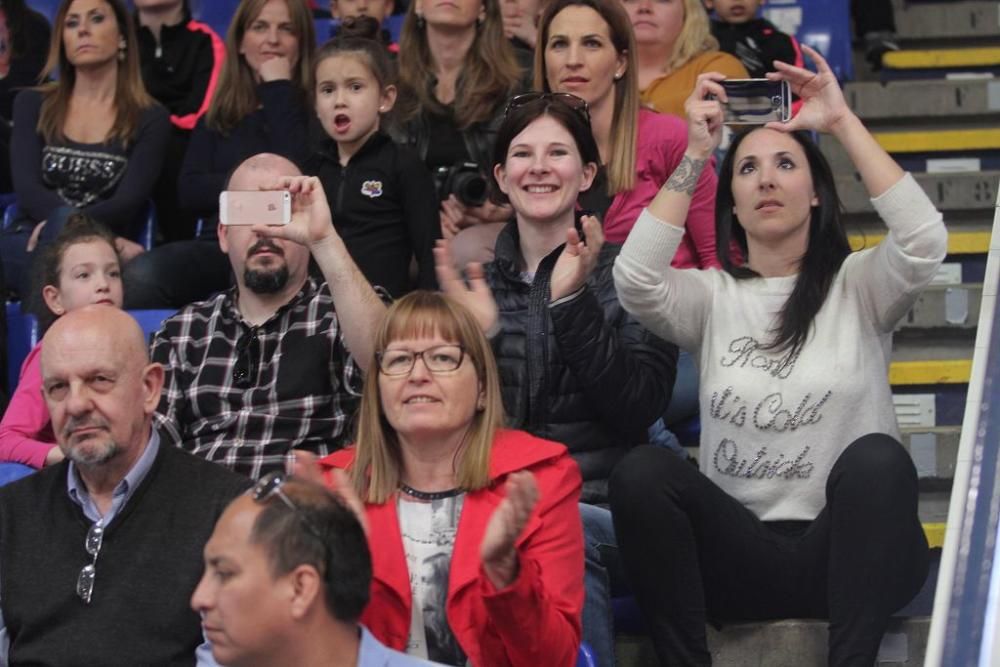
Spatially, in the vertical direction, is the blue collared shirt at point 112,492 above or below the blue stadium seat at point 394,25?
below

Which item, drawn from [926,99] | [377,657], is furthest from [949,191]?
[377,657]

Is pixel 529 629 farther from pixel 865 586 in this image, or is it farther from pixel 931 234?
pixel 931 234

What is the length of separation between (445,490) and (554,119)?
1.09m

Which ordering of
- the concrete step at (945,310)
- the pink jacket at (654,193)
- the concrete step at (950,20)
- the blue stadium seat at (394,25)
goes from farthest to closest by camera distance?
the concrete step at (950,20) < the blue stadium seat at (394,25) < the concrete step at (945,310) < the pink jacket at (654,193)

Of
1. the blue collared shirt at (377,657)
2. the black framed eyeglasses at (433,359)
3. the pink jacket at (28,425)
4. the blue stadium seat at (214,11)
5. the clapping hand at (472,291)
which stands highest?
the blue stadium seat at (214,11)

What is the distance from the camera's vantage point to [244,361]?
4043 millimetres

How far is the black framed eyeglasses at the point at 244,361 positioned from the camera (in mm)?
4027

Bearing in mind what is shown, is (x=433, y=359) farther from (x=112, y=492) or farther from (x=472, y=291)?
(x=112, y=492)

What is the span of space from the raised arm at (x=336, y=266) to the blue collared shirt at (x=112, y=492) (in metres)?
0.55

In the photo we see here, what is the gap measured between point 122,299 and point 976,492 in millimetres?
2598

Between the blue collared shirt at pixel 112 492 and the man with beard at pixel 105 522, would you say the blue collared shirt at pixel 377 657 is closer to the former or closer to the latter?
the man with beard at pixel 105 522

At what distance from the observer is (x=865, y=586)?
340 cm

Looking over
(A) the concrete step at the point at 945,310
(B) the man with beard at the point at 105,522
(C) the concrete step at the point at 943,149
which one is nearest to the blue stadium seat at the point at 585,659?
(B) the man with beard at the point at 105,522

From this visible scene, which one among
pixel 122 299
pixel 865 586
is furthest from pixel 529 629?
pixel 122 299
